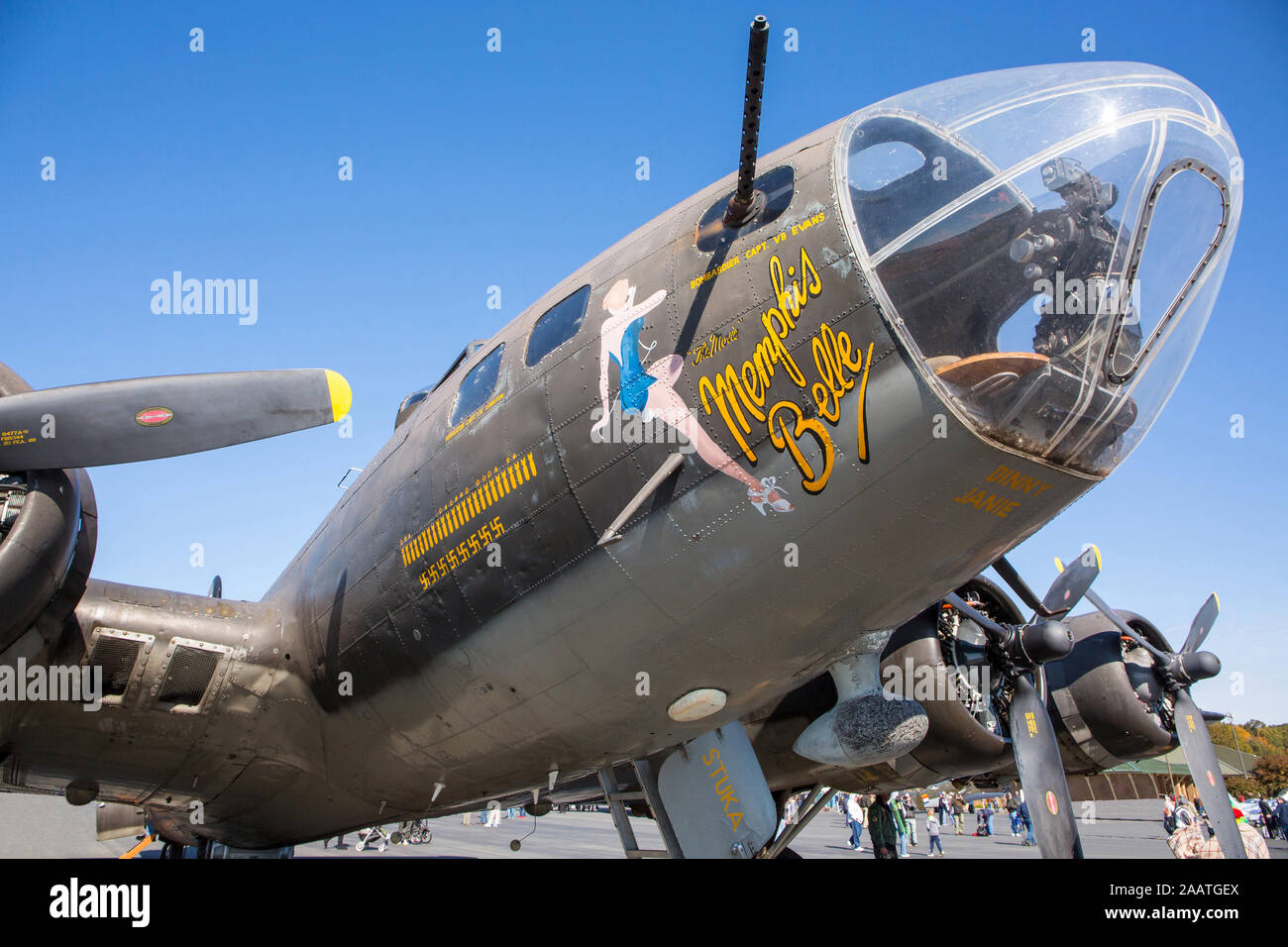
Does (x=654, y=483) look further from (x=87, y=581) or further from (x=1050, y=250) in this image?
(x=87, y=581)

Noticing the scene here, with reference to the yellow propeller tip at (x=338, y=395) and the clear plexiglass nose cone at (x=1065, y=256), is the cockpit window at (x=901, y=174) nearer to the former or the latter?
the clear plexiglass nose cone at (x=1065, y=256)

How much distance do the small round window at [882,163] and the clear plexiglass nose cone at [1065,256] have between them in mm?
174

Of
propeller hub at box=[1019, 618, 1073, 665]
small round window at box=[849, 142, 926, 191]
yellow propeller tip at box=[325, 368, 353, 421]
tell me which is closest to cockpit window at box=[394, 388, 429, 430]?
yellow propeller tip at box=[325, 368, 353, 421]

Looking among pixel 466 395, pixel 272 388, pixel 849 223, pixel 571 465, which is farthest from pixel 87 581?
pixel 849 223

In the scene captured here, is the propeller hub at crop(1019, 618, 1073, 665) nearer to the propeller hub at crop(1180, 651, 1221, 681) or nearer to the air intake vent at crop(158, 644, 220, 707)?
the propeller hub at crop(1180, 651, 1221, 681)

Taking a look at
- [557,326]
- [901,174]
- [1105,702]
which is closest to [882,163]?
[901,174]

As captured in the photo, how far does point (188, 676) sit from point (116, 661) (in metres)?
0.62

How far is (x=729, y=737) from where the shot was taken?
7578 millimetres

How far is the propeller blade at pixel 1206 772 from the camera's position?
11.1 m

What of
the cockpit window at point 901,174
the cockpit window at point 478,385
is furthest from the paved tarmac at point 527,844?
the cockpit window at point 901,174

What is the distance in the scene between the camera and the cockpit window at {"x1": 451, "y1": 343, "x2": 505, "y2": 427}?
22.9 feet

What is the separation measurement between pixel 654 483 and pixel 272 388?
13.8 ft
